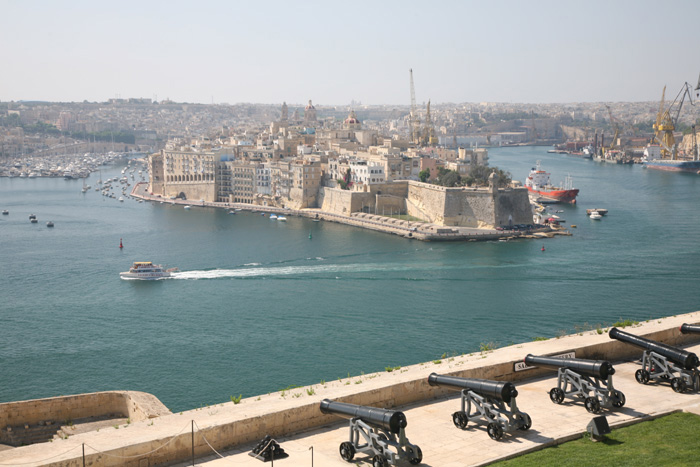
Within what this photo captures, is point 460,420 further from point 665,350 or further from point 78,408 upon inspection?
point 78,408

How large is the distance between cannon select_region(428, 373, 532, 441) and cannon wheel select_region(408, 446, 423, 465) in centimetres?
40

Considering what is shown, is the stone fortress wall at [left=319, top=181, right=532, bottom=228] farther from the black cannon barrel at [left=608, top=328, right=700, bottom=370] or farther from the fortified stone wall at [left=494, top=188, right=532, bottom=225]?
the black cannon barrel at [left=608, top=328, right=700, bottom=370]

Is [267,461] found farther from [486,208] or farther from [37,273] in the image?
[486,208]

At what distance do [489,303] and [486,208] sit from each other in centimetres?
725

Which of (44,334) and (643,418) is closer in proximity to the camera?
→ (643,418)

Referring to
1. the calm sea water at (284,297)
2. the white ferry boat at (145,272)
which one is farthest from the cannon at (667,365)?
the white ferry boat at (145,272)

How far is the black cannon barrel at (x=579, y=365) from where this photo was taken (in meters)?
3.39

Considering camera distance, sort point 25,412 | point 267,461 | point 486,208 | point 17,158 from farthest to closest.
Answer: point 17,158
point 486,208
point 25,412
point 267,461

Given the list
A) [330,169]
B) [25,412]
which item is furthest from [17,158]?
[25,412]

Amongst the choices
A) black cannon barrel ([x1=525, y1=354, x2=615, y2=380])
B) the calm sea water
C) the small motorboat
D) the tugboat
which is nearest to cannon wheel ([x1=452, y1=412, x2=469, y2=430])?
black cannon barrel ([x1=525, y1=354, x2=615, y2=380])

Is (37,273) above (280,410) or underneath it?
underneath

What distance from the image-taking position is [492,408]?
10.5 ft

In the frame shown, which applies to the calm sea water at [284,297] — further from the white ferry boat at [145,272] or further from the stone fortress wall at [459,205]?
the stone fortress wall at [459,205]

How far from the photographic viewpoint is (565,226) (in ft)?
59.5
